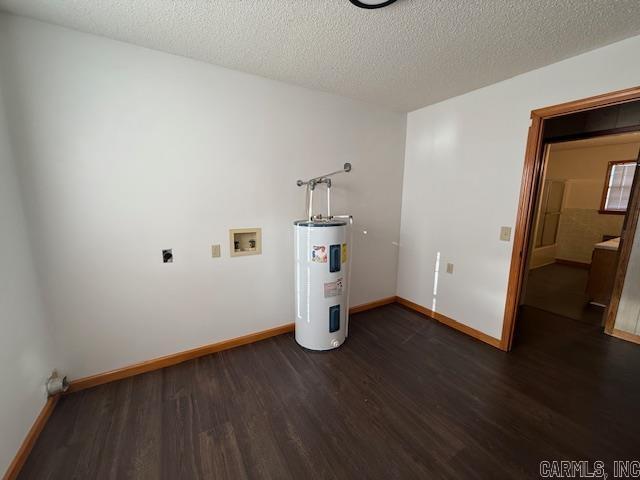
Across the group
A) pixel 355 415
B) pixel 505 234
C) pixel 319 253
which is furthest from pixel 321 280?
pixel 505 234

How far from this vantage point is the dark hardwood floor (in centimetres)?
Answer: 133

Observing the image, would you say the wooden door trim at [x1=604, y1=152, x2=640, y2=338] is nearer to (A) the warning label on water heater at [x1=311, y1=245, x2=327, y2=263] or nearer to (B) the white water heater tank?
(B) the white water heater tank

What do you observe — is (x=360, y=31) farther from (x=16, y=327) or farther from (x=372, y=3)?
(x=16, y=327)

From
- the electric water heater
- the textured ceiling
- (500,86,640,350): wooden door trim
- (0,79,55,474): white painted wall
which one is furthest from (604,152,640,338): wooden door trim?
(0,79,55,474): white painted wall

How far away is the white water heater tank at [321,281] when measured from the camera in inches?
83.7

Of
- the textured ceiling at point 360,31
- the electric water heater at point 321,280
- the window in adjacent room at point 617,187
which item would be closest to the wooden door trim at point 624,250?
the textured ceiling at point 360,31

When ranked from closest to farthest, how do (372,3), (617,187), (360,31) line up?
(372,3), (360,31), (617,187)

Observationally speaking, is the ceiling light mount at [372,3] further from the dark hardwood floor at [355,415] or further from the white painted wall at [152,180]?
the dark hardwood floor at [355,415]

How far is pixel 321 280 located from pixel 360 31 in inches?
69.2

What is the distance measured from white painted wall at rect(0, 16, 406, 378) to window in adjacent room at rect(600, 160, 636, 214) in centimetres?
553

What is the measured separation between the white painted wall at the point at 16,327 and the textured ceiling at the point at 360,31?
0.92 m

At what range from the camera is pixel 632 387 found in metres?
1.87

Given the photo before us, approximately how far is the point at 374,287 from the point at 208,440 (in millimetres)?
2255

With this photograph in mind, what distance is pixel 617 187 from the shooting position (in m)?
4.71
